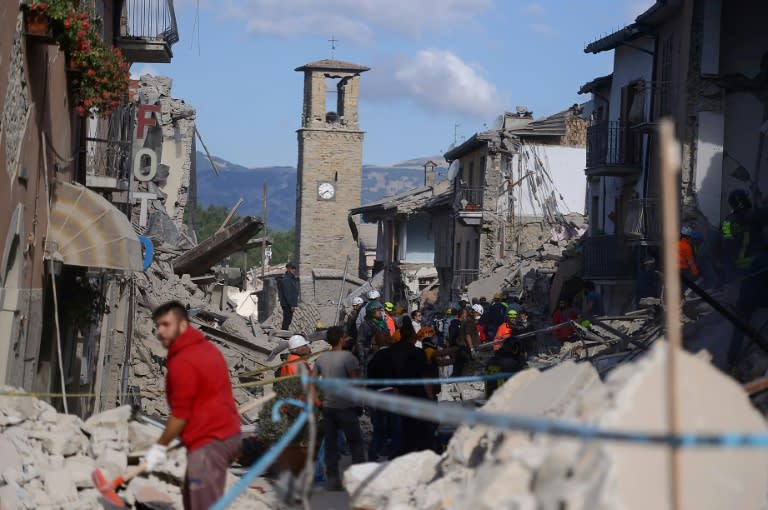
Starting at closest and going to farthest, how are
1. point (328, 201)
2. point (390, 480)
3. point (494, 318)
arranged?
1. point (390, 480)
2. point (494, 318)
3. point (328, 201)

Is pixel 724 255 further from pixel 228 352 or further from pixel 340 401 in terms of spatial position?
pixel 228 352

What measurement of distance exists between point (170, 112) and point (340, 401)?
1078 inches

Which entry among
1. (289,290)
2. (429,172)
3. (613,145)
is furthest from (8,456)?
(429,172)

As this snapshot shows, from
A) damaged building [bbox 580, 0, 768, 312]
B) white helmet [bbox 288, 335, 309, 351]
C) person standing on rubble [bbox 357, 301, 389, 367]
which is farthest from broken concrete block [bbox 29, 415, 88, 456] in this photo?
damaged building [bbox 580, 0, 768, 312]

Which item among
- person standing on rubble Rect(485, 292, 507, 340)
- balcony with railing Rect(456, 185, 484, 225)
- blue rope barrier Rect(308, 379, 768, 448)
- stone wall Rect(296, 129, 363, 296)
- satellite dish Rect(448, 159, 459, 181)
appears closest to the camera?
blue rope barrier Rect(308, 379, 768, 448)

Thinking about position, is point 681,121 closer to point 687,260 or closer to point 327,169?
point 687,260

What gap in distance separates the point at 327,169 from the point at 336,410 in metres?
73.1

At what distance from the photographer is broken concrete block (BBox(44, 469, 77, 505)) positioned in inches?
408

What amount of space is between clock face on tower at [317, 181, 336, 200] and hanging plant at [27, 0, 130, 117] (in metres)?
69.1

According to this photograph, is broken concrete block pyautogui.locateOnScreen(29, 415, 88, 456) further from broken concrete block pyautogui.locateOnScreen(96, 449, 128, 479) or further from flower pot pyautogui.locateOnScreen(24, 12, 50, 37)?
flower pot pyautogui.locateOnScreen(24, 12, 50, 37)

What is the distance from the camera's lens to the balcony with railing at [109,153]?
19.6 meters

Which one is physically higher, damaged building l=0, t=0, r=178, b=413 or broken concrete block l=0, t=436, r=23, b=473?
damaged building l=0, t=0, r=178, b=413

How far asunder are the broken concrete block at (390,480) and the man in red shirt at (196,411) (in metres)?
0.88

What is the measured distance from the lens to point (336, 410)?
44.5ft
